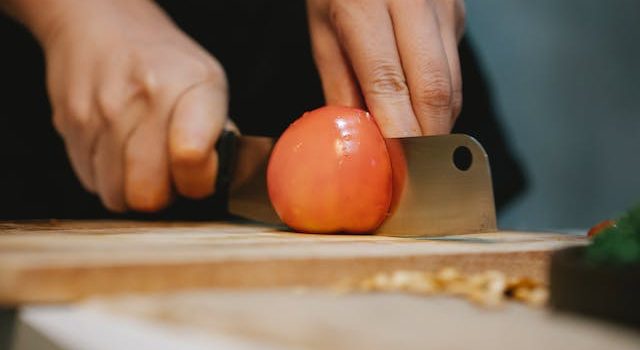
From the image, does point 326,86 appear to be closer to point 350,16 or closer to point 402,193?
point 350,16

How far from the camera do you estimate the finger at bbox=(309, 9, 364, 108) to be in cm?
130

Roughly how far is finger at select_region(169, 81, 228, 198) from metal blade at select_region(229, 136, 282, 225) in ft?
0.19

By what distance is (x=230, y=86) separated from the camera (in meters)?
1.76

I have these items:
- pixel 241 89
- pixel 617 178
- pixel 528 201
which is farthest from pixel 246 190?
pixel 617 178

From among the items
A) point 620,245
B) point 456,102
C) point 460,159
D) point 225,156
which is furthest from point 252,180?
point 460,159

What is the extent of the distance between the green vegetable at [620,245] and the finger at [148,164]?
0.86 m

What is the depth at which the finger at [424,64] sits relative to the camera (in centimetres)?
121

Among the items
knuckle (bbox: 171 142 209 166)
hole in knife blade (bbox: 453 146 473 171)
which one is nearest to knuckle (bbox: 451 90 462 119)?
hole in knife blade (bbox: 453 146 473 171)

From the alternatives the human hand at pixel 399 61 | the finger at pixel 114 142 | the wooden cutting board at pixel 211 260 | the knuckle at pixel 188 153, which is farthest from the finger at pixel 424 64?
the finger at pixel 114 142

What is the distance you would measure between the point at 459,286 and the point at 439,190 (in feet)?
1.36

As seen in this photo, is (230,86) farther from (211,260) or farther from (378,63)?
(211,260)

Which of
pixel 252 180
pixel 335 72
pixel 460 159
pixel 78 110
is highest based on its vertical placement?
pixel 335 72

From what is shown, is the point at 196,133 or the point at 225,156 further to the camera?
the point at 225,156

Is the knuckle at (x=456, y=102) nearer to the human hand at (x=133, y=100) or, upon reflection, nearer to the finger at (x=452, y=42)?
the finger at (x=452, y=42)
